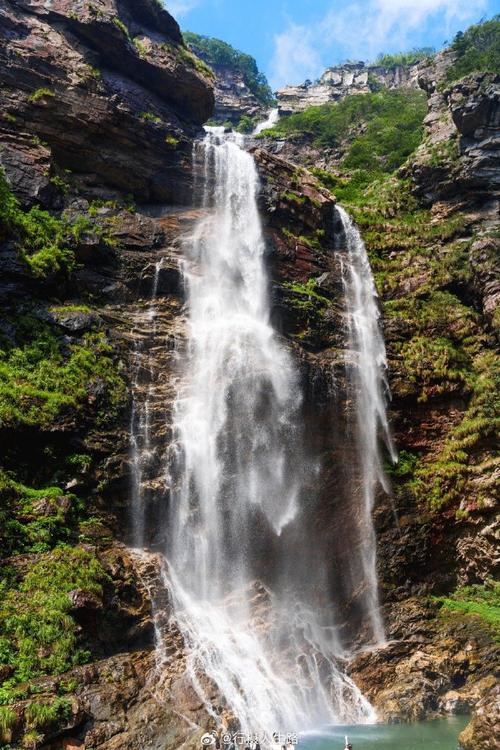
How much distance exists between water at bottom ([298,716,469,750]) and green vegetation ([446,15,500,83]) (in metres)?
33.3

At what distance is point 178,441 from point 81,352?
4224 millimetres

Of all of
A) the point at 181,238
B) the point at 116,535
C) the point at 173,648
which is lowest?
the point at 173,648

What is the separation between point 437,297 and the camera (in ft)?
75.8

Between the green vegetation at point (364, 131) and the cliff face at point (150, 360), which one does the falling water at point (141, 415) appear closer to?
the cliff face at point (150, 360)

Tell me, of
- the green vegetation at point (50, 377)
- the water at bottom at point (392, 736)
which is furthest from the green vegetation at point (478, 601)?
the green vegetation at point (50, 377)

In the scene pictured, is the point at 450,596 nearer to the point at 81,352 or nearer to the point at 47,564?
the point at 47,564

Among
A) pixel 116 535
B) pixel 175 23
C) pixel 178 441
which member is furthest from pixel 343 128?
pixel 116 535

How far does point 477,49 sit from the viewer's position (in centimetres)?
4000

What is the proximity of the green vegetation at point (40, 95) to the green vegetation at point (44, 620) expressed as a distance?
18485mm

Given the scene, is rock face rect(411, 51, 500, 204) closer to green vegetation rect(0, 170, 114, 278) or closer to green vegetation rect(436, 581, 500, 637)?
green vegetation rect(0, 170, 114, 278)

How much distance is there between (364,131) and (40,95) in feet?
102

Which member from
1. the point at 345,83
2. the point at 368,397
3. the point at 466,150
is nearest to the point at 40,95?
the point at 368,397

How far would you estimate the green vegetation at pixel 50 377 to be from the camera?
14.3 m

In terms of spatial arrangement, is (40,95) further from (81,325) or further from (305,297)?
(305,297)
